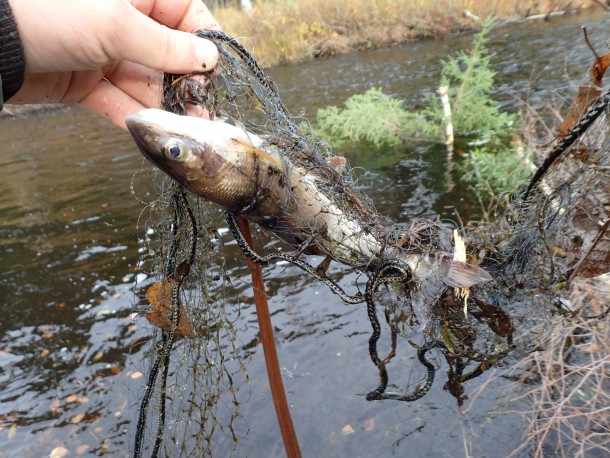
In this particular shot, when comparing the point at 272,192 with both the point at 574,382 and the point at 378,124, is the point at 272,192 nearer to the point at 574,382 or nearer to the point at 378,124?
the point at 574,382

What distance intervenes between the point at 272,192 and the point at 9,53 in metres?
1.32

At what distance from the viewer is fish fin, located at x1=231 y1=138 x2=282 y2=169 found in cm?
221

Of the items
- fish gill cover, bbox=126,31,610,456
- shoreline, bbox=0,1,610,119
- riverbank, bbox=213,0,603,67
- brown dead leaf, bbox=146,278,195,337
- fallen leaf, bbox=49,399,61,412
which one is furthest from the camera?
riverbank, bbox=213,0,603,67

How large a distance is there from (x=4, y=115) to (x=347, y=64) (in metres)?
15.3

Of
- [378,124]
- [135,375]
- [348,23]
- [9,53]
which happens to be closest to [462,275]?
[9,53]

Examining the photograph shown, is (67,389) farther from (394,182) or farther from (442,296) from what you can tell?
(394,182)

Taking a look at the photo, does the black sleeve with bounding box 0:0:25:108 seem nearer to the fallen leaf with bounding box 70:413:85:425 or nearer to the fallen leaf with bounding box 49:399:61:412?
the fallen leaf with bounding box 70:413:85:425

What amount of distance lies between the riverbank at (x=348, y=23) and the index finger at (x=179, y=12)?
768 inches

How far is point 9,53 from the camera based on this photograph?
2.25 metres

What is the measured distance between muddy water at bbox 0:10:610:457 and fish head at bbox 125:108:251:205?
789 millimetres

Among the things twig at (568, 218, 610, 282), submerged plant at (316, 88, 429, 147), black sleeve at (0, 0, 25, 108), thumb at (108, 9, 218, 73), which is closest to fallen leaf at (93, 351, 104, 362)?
black sleeve at (0, 0, 25, 108)

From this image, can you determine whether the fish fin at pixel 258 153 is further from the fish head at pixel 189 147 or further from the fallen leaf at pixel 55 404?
the fallen leaf at pixel 55 404

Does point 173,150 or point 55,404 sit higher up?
point 173,150

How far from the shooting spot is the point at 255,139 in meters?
2.33
